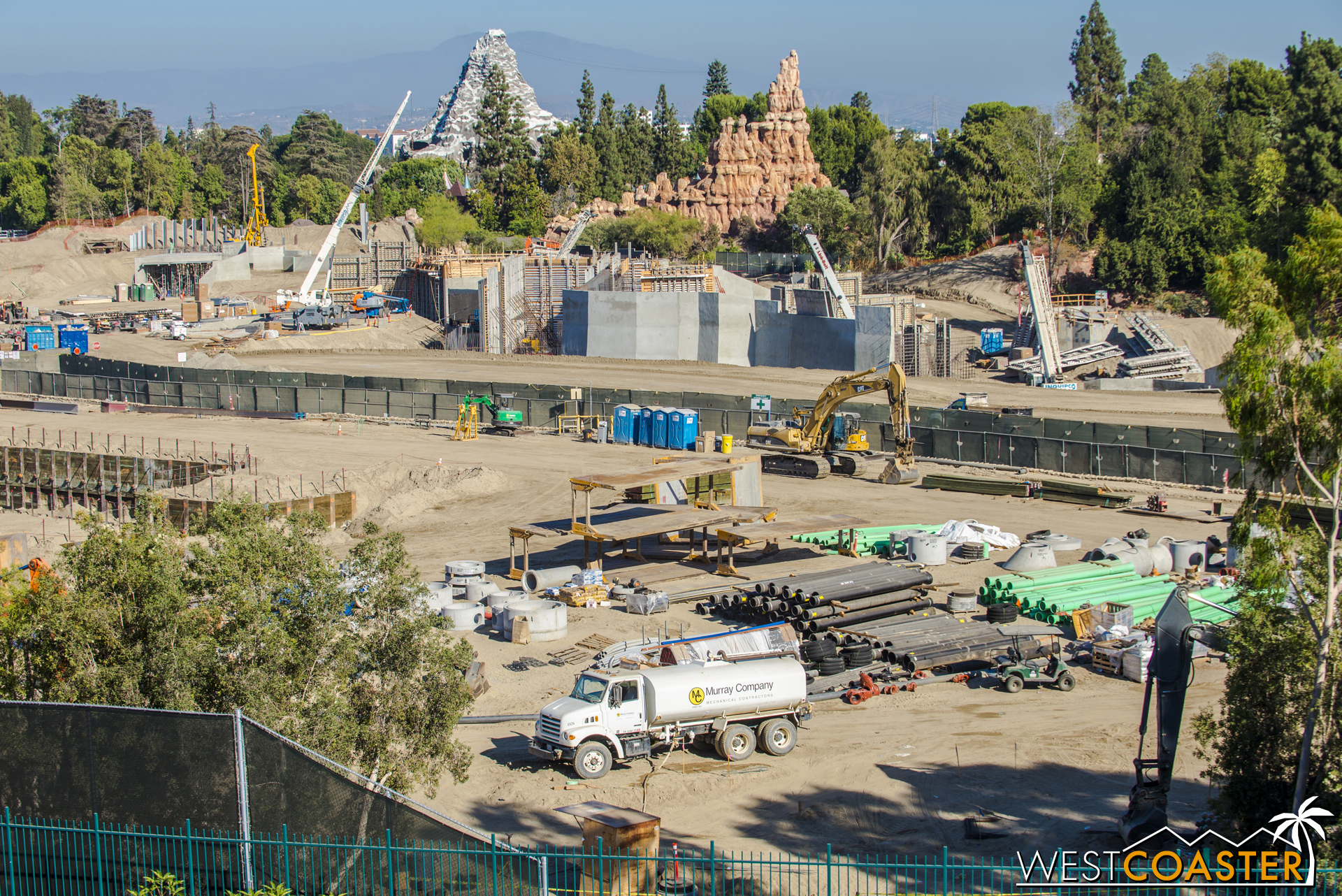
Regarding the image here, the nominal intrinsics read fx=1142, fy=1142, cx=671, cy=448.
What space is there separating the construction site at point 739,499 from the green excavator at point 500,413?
17 centimetres

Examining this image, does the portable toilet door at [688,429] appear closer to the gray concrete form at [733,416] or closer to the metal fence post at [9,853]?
the gray concrete form at [733,416]

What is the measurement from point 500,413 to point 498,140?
3528 inches

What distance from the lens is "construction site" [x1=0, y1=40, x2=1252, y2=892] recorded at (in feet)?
60.7

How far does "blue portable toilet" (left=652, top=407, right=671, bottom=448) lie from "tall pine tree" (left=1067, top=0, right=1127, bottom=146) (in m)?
88.0

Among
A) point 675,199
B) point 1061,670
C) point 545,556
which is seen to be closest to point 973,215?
point 675,199

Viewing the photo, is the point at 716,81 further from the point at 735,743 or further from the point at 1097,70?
the point at 735,743

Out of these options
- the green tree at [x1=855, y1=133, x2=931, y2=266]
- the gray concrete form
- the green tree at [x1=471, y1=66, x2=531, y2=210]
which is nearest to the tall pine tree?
the green tree at [x1=855, y1=133, x2=931, y2=266]

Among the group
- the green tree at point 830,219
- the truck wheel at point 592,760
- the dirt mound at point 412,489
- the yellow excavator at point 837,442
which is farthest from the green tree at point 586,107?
the truck wheel at point 592,760

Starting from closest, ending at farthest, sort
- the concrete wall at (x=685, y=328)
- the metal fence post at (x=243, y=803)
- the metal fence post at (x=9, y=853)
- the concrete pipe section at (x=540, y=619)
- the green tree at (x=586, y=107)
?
the metal fence post at (x=243, y=803) < the metal fence post at (x=9, y=853) < the concrete pipe section at (x=540, y=619) < the concrete wall at (x=685, y=328) < the green tree at (x=586, y=107)

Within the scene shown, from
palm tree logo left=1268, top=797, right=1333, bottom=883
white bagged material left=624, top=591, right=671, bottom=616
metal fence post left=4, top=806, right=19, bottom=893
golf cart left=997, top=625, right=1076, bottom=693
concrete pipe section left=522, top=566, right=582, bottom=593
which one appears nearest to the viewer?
metal fence post left=4, top=806, right=19, bottom=893

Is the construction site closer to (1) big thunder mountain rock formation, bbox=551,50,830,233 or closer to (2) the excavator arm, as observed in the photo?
(2) the excavator arm

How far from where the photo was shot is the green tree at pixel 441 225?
391ft

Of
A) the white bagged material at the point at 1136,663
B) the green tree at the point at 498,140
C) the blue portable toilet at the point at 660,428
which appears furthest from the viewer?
the green tree at the point at 498,140

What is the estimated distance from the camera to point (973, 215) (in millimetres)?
97312
